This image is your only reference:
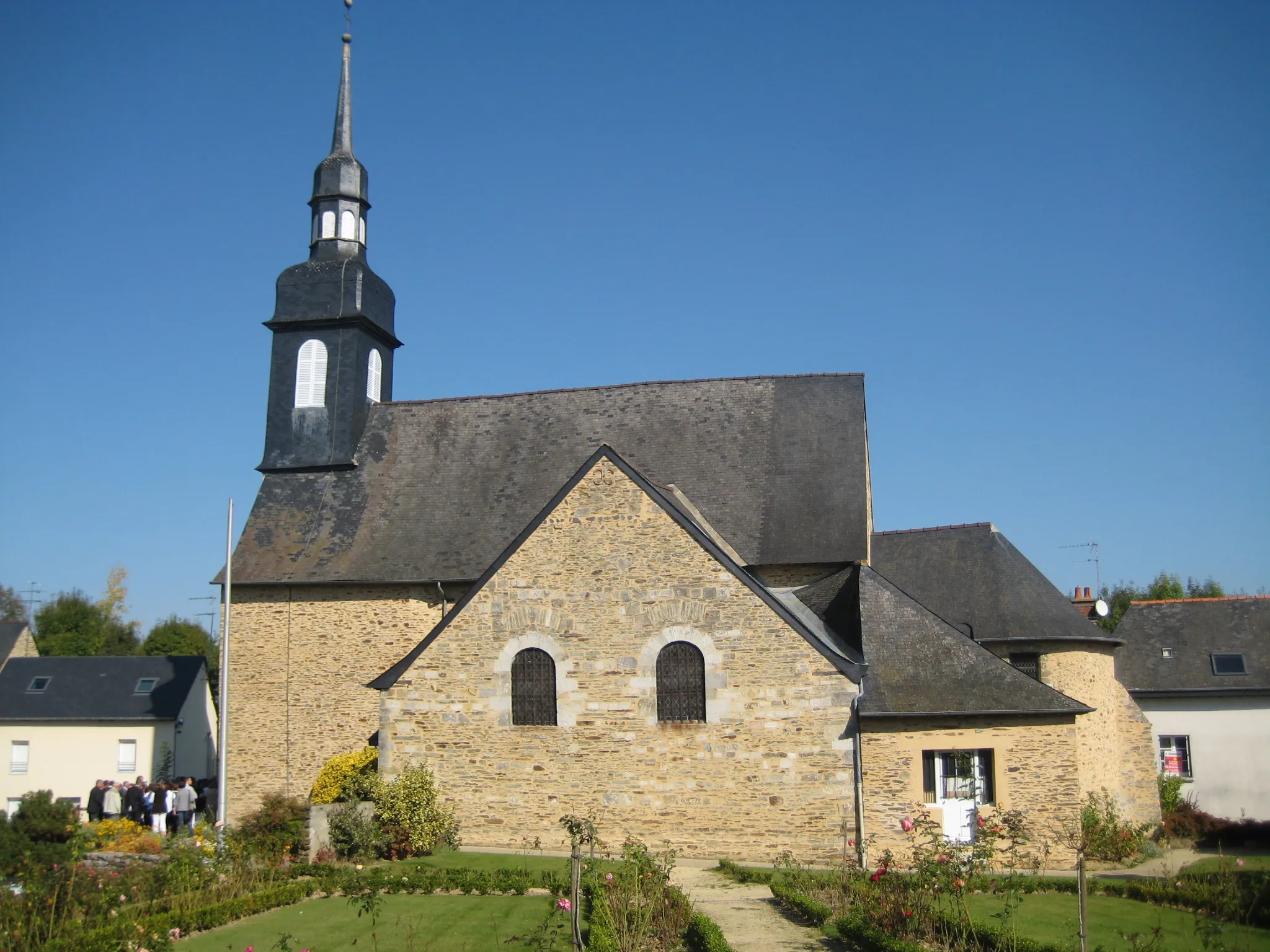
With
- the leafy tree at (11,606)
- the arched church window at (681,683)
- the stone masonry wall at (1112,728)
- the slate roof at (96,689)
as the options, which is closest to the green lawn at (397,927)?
the arched church window at (681,683)

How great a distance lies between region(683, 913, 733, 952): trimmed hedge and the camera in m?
9.28

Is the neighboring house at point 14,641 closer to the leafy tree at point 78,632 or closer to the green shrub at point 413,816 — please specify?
the leafy tree at point 78,632

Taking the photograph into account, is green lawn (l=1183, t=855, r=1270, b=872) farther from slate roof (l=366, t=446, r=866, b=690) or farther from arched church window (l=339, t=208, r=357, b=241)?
arched church window (l=339, t=208, r=357, b=241)

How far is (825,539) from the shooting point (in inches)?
804

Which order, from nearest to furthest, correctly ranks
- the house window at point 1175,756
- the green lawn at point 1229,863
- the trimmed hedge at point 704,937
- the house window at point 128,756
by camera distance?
the trimmed hedge at point 704,937, the green lawn at point 1229,863, the house window at point 1175,756, the house window at point 128,756

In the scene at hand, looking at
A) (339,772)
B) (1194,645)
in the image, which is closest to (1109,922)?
(339,772)

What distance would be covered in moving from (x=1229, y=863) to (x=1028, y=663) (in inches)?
214

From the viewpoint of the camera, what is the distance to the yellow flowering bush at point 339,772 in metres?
18.5

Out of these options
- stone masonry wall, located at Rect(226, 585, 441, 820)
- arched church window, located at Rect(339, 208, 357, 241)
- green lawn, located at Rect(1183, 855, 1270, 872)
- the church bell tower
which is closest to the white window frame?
green lawn, located at Rect(1183, 855, 1270, 872)

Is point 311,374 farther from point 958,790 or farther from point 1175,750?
point 1175,750

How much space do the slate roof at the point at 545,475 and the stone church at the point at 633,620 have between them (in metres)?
0.06

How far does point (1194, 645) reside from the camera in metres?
26.2

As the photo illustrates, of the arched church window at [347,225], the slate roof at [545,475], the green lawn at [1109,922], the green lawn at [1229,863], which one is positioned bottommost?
the green lawn at [1229,863]

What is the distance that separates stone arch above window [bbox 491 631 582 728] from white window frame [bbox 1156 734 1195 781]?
50.6 feet
